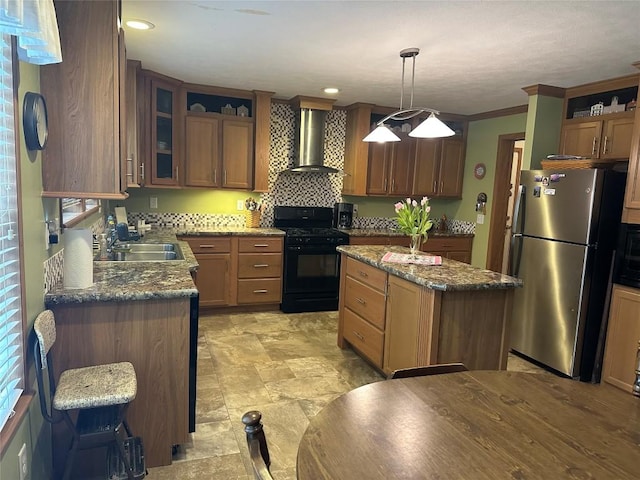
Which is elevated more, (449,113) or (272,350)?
(449,113)

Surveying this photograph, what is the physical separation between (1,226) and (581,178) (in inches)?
145

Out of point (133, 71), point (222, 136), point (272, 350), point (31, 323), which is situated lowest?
point (272, 350)

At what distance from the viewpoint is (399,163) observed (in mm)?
5512

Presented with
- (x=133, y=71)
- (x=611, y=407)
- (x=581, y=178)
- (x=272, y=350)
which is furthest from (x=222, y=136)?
(x=611, y=407)

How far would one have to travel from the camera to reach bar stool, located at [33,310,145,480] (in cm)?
165

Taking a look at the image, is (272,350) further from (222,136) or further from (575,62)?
(575,62)

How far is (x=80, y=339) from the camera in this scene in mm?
2025

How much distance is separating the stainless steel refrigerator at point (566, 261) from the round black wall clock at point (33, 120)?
11.7 feet

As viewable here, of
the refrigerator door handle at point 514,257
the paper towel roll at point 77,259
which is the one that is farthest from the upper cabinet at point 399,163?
the paper towel roll at point 77,259

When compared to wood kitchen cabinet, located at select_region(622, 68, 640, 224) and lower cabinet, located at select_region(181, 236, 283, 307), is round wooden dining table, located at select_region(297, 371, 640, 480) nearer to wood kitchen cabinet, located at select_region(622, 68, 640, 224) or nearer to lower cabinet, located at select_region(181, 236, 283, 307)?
wood kitchen cabinet, located at select_region(622, 68, 640, 224)

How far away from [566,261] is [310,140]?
295 centimetres

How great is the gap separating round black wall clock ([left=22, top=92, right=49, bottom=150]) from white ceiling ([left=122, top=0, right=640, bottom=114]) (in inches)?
44.2

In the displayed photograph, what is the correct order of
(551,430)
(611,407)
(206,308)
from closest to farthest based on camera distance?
(551,430)
(611,407)
(206,308)

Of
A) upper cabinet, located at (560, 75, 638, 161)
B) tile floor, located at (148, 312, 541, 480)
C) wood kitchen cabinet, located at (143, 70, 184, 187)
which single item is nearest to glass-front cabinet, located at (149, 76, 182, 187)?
wood kitchen cabinet, located at (143, 70, 184, 187)
